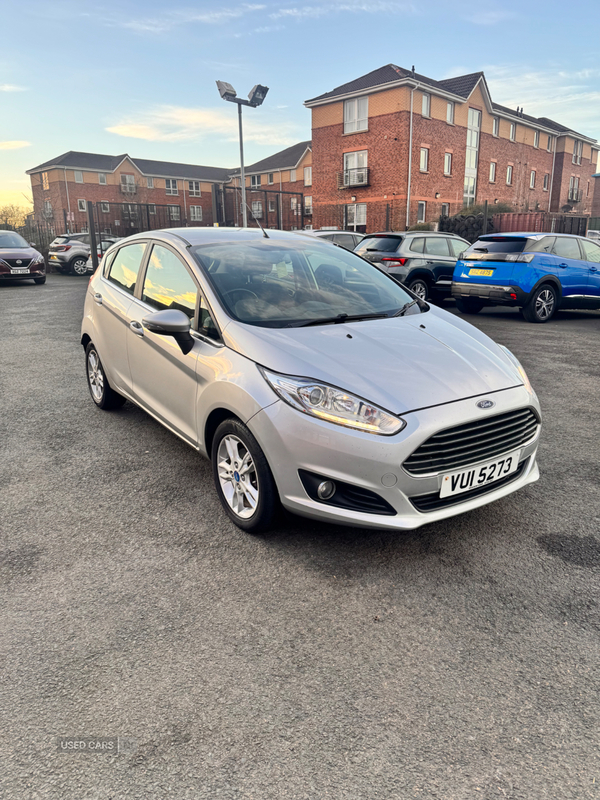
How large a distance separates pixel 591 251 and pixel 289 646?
1125cm

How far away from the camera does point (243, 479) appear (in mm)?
3166

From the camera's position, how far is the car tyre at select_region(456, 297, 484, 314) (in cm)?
1215

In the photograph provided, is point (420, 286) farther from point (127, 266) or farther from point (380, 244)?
point (127, 266)

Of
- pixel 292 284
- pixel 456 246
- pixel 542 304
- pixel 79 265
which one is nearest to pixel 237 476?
pixel 292 284

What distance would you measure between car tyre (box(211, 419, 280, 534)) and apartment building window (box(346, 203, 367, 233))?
3635 centimetres

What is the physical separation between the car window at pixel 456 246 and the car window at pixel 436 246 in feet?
0.63

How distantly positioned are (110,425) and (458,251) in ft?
33.1

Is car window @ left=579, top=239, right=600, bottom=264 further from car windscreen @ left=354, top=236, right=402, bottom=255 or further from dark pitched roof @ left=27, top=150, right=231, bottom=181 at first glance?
dark pitched roof @ left=27, top=150, right=231, bottom=181

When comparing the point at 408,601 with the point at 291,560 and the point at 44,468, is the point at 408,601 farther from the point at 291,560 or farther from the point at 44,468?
the point at 44,468

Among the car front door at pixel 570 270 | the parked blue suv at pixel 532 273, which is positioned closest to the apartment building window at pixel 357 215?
the parked blue suv at pixel 532 273

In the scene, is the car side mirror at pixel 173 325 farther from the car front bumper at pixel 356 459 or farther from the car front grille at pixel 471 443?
the car front grille at pixel 471 443

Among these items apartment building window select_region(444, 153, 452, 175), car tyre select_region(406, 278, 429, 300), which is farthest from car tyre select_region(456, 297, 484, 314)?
apartment building window select_region(444, 153, 452, 175)

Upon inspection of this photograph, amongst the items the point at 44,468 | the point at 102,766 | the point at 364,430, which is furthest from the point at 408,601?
the point at 44,468

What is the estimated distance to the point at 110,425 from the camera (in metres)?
5.07
